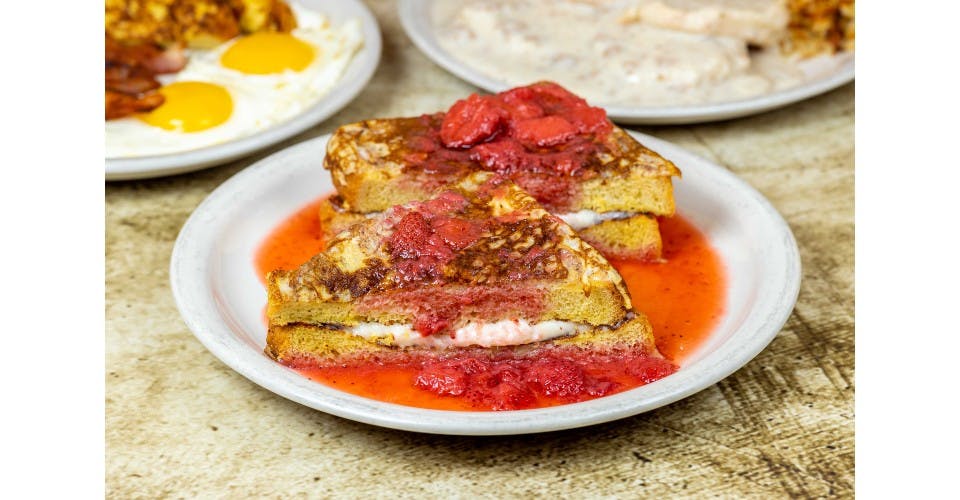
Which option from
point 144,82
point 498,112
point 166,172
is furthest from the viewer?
point 144,82

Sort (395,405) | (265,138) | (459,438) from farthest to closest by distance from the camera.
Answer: (265,138) → (459,438) → (395,405)

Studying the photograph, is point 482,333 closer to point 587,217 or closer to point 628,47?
point 587,217

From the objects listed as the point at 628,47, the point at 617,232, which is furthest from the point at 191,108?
the point at 628,47

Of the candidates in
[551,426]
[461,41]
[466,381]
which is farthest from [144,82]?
[551,426]

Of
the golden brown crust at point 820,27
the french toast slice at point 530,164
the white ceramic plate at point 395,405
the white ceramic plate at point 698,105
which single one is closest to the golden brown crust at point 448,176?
the french toast slice at point 530,164

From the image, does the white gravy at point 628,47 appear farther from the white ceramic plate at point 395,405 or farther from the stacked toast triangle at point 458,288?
the stacked toast triangle at point 458,288

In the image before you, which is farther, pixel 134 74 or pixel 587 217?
pixel 134 74

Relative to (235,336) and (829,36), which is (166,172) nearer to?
(235,336)
